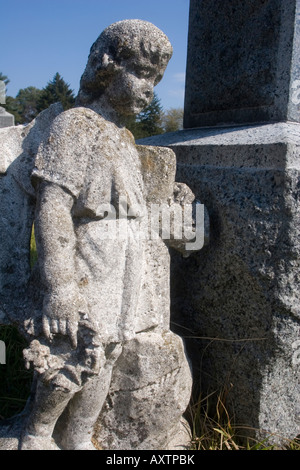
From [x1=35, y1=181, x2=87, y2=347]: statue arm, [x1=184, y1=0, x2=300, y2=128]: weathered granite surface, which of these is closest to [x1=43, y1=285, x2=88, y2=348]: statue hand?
[x1=35, y1=181, x2=87, y2=347]: statue arm

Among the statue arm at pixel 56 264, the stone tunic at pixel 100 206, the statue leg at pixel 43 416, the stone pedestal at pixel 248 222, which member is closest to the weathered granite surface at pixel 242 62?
the stone pedestal at pixel 248 222

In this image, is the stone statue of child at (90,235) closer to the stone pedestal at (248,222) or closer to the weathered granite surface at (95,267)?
the weathered granite surface at (95,267)

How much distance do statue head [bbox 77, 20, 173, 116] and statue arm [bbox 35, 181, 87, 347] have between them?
1.47ft

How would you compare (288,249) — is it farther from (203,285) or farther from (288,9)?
(288,9)

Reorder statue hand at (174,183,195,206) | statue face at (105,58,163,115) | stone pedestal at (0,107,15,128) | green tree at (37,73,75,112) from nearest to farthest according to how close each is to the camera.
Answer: statue face at (105,58,163,115) → statue hand at (174,183,195,206) → stone pedestal at (0,107,15,128) → green tree at (37,73,75,112)

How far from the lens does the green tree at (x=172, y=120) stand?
2410 centimetres

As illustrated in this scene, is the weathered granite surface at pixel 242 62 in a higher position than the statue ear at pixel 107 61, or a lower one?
higher

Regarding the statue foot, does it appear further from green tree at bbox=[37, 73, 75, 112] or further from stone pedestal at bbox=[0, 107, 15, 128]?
green tree at bbox=[37, 73, 75, 112]

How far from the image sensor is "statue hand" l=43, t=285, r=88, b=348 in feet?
4.97

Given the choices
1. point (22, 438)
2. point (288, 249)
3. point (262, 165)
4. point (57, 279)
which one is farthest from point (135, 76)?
point (22, 438)

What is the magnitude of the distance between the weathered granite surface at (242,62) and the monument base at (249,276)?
0.16 metres

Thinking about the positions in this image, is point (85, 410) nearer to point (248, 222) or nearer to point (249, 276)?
point (249, 276)

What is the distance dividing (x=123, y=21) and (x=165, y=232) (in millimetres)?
881

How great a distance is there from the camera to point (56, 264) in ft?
4.98
